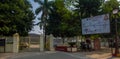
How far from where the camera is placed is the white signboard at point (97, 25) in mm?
26000

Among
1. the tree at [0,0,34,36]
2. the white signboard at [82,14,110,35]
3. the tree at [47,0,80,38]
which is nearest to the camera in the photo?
the white signboard at [82,14,110,35]

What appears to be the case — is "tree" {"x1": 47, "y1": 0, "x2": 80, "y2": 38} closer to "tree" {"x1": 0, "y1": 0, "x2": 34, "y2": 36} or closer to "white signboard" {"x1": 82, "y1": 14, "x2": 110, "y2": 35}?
"white signboard" {"x1": 82, "y1": 14, "x2": 110, "y2": 35}

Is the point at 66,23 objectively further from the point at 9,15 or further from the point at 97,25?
the point at 97,25

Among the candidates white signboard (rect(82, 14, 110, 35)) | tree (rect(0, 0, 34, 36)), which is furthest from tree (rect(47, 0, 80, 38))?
tree (rect(0, 0, 34, 36))

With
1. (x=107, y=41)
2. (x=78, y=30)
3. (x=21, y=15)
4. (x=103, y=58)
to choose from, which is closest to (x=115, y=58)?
(x=103, y=58)

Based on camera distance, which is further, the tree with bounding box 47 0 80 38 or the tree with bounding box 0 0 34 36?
the tree with bounding box 47 0 80 38

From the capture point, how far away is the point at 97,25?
27.8 m

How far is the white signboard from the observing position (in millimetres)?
26000

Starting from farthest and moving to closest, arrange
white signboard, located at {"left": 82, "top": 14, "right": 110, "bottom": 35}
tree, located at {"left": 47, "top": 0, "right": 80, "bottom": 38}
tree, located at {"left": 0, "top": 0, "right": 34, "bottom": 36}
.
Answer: tree, located at {"left": 47, "top": 0, "right": 80, "bottom": 38}, tree, located at {"left": 0, "top": 0, "right": 34, "bottom": 36}, white signboard, located at {"left": 82, "top": 14, "right": 110, "bottom": 35}

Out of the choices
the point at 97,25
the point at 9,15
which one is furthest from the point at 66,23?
the point at 97,25

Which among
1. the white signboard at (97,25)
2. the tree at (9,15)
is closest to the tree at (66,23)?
the white signboard at (97,25)

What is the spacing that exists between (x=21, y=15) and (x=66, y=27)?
6.92 metres

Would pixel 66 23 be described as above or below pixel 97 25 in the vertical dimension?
above

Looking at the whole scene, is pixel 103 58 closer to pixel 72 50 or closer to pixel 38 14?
pixel 72 50
